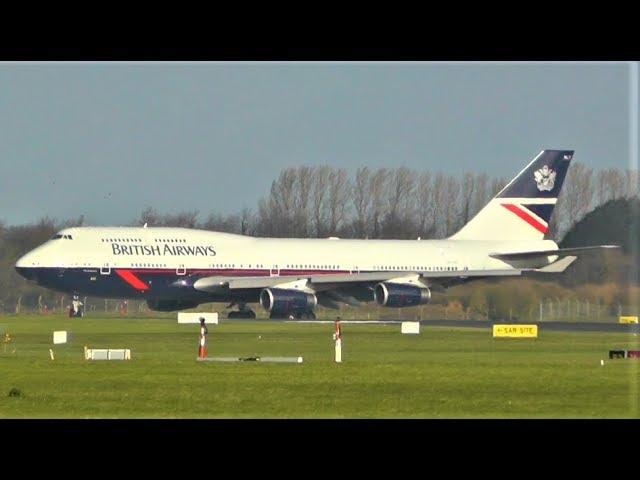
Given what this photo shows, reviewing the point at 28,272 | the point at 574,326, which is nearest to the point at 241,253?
the point at 28,272

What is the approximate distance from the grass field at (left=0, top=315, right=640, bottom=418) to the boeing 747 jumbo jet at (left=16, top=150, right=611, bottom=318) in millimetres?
18594

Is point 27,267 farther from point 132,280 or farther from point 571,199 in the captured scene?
point 571,199

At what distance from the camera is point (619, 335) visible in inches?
1893

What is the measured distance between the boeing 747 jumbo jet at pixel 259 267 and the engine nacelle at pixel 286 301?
42 mm

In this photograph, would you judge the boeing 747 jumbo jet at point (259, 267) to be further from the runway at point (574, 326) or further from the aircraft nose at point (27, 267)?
the runway at point (574, 326)

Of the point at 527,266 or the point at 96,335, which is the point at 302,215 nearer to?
the point at 527,266

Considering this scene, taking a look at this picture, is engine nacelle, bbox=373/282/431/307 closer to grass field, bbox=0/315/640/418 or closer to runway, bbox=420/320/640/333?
runway, bbox=420/320/640/333

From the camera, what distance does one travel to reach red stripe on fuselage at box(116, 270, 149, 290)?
205 ft

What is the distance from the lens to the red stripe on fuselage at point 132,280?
62.5 meters

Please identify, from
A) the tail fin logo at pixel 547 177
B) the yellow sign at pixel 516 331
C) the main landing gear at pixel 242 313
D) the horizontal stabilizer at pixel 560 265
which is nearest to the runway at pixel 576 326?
the horizontal stabilizer at pixel 560 265

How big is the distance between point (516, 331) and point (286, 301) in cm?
1787

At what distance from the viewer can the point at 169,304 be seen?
66938 millimetres
